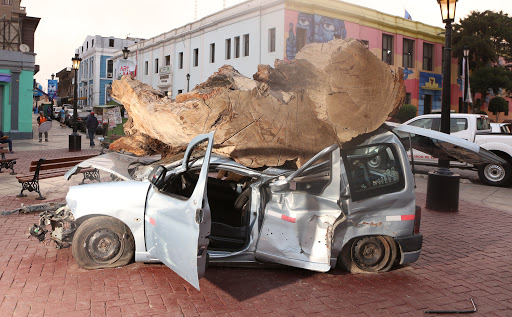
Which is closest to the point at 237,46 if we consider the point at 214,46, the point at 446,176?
the point at 214,46

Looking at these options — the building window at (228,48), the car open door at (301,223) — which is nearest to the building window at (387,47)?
the building window at (228,48)

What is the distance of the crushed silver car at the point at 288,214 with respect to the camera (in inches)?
191

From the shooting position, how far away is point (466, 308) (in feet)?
14.6

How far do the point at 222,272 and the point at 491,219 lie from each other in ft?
19.7

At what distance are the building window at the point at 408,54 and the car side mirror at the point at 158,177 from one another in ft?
106

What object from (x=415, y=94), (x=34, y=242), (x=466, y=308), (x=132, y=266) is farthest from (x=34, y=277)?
(x=415, y=94)

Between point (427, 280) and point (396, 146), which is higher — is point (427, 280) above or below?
below

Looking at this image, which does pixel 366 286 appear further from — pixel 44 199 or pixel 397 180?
pixel 44 199

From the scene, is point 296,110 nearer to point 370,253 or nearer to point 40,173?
point 370,253

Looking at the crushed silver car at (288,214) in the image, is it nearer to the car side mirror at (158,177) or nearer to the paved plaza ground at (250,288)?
the car side mirror at (158,177)

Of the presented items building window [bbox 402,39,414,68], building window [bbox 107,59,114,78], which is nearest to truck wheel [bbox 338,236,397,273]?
building window [bbox 402,39,414,68]

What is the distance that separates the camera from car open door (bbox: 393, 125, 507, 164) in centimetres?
539

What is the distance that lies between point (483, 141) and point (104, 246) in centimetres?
1166

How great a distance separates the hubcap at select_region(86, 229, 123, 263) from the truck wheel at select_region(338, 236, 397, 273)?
2.60 meters
